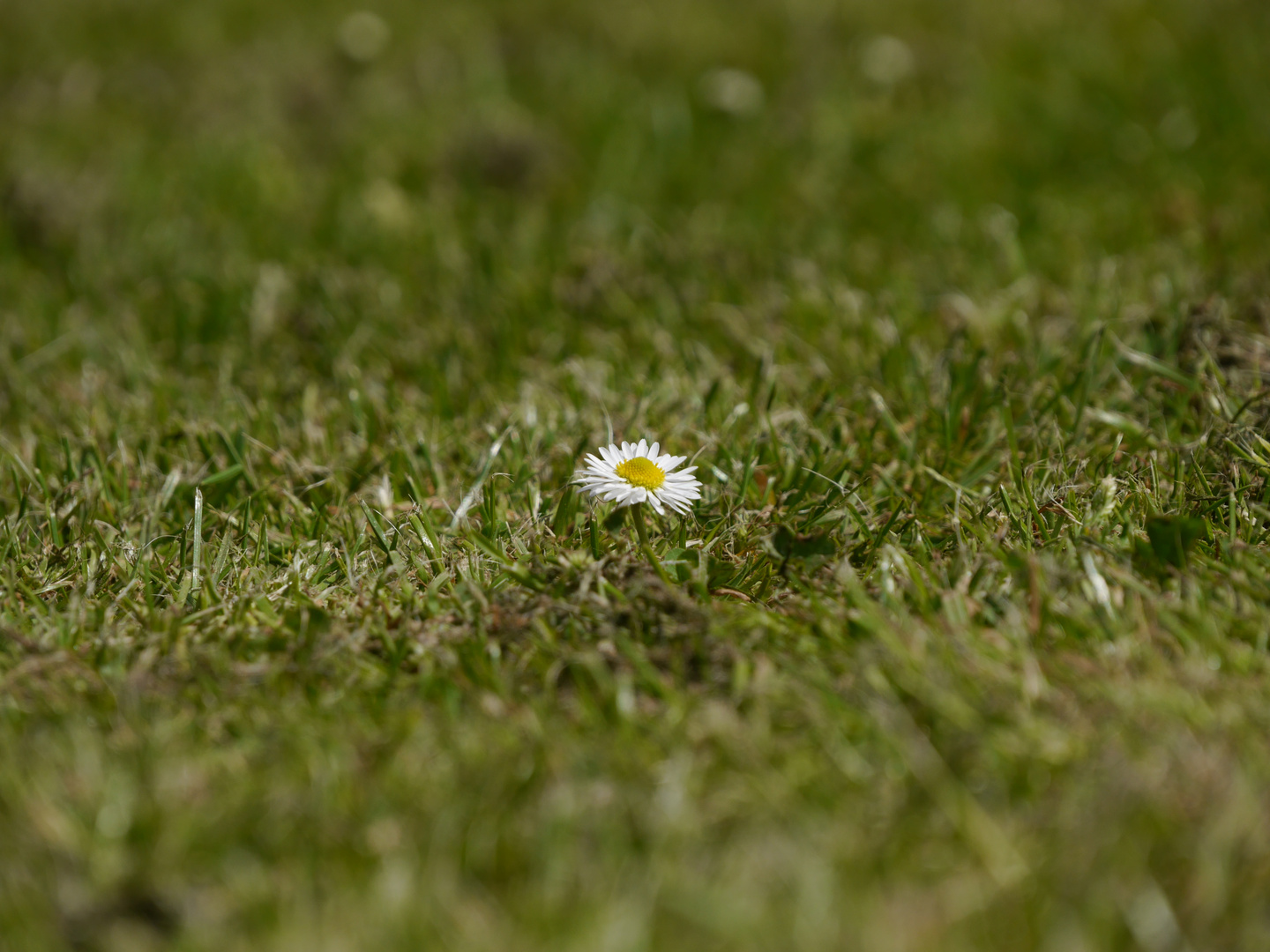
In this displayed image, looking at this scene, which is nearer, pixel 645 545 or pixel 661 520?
pixel 645 545

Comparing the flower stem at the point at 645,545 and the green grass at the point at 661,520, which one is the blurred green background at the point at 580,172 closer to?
the green grass at the point at 661,520

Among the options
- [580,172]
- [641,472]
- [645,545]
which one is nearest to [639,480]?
[641,472]

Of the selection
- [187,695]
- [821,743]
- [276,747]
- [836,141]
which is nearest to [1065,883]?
[821,743]

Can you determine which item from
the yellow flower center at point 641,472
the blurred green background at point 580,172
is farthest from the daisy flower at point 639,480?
the blurred green background at point 580,172

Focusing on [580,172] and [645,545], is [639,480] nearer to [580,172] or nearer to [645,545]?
[645,545]

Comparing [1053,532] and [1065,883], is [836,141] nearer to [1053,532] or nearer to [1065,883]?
[1053,532]

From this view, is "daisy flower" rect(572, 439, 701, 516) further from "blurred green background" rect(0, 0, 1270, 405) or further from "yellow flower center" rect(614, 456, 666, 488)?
"blurred green background" rect(0, 0, 1270, 405)

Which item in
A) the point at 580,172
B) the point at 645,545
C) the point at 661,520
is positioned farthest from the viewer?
the point at 580,172

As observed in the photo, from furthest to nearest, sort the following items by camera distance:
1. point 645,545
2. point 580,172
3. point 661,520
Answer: point 580,172 → point 661,520 → point 645,545
